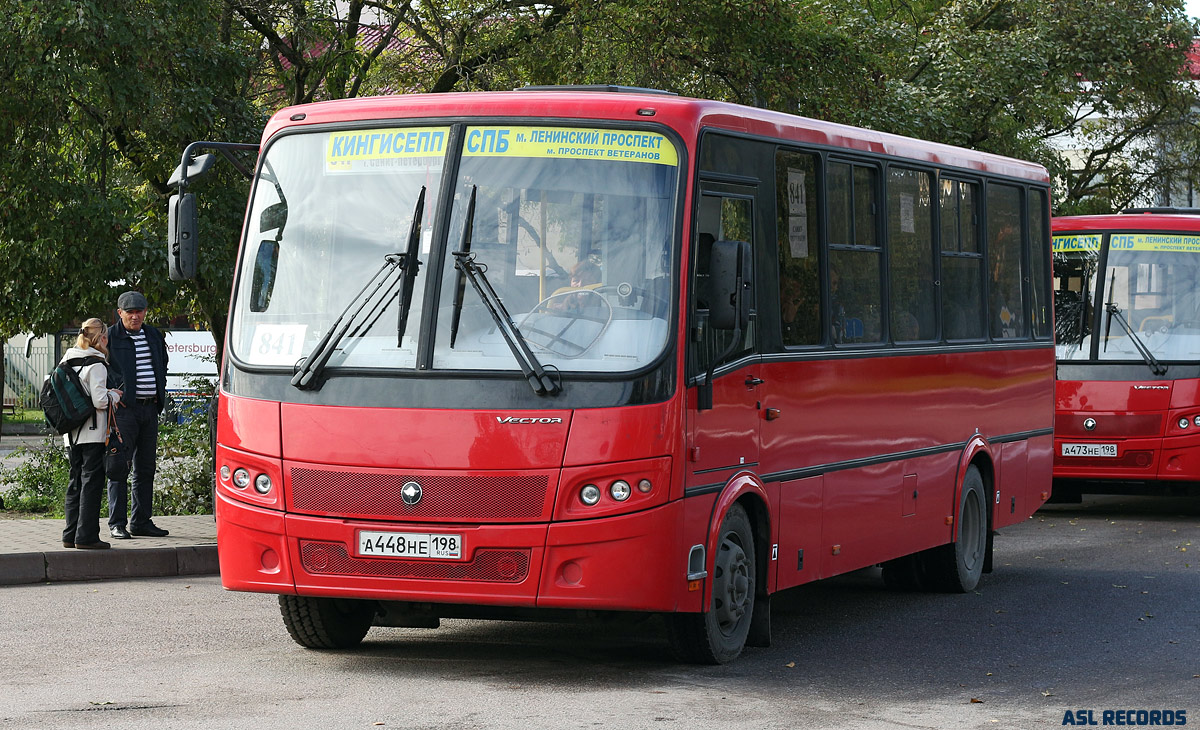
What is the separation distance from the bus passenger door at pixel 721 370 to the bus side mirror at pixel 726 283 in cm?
7

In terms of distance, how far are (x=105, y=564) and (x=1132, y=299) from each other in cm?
1043

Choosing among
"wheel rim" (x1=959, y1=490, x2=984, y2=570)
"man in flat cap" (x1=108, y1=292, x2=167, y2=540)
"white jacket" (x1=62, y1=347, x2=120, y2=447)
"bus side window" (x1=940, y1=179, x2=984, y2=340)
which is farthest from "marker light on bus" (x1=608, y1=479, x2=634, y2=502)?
"man in flat cap" (x1=108, y1=292, x2=167, y2=540)

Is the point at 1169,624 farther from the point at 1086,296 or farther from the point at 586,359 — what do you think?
the point at 1086,296

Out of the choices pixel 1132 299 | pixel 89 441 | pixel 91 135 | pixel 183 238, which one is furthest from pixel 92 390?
pixel 1132 299

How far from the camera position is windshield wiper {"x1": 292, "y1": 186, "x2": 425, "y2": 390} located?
8289mm

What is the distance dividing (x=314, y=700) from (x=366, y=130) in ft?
8.91

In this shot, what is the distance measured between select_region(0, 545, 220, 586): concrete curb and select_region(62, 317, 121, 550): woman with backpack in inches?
12.7

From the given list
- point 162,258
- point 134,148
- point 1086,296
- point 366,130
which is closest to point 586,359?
point 366,130

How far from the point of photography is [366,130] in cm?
869

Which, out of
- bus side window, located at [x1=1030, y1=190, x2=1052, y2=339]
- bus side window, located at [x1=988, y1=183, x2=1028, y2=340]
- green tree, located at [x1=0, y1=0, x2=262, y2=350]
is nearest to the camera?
bus side window, located at [x1=988, y1=183, x2=1028, y2=340]

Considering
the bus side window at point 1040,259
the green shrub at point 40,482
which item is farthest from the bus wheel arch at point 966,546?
the green shrub at point 40,482

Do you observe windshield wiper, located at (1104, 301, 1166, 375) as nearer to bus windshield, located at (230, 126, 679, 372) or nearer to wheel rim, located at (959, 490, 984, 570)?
wheel rim, located at (959, 490, 984, 570)

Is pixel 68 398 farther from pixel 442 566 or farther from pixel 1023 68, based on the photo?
pixel 1023 68

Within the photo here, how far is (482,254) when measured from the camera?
8.28 m
